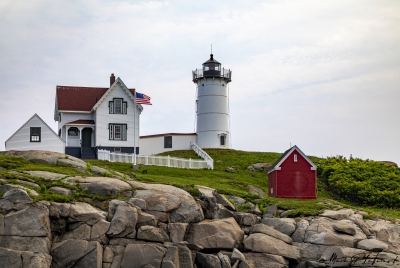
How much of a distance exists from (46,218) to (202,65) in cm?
4059

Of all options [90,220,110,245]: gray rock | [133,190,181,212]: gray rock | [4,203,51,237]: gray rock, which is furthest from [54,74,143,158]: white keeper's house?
[4,203,51,237]: gray rock

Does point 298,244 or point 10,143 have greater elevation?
point 10,143

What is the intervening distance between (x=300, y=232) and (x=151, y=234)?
7948 mm

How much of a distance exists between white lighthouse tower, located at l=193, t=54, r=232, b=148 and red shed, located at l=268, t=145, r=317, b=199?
2225cm

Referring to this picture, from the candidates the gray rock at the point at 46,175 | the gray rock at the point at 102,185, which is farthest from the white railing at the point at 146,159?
the gray rock at the point at 102,185

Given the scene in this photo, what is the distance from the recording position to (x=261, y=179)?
51.9 metres

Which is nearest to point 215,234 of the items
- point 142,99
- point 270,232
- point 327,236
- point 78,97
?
point 270,232

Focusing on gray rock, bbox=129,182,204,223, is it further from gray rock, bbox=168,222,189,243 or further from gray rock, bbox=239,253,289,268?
gray rock, bbox=239,253,289,268

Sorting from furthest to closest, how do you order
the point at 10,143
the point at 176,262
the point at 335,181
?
the point at 335,181
the point at 10,143
the point at 176,262

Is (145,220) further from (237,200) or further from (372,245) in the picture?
(372,245)

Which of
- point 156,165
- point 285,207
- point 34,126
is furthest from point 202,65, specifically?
point 285,207

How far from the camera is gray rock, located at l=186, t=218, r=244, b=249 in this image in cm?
3056

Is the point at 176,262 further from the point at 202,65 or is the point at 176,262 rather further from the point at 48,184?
the point at 202,65

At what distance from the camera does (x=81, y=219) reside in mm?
29219
